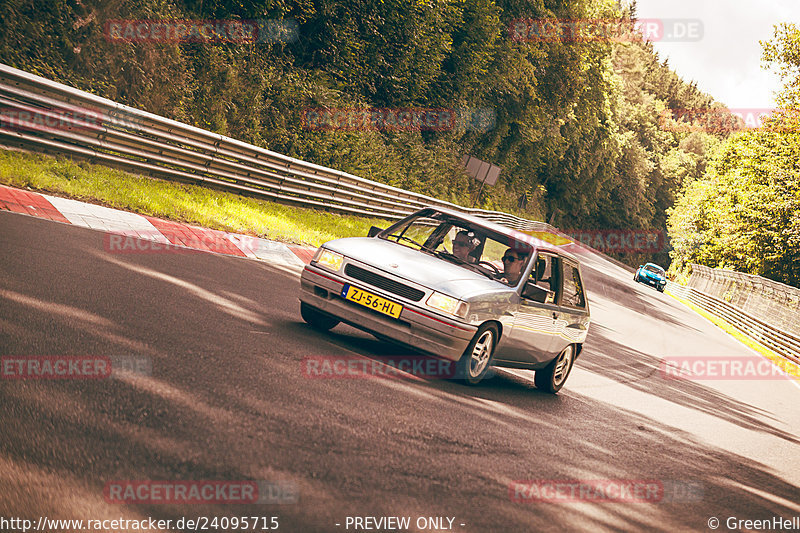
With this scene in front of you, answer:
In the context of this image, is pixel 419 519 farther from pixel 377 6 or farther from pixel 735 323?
pixel 735 323

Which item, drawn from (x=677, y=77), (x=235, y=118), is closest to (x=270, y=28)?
(x=235, y=118)

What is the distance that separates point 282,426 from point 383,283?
8.62ft

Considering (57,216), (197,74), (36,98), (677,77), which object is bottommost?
(57,216)

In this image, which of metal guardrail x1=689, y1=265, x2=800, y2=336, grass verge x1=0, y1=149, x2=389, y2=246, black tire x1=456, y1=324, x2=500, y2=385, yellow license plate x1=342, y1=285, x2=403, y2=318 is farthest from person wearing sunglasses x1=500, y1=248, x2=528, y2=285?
metal guardrail x1=689, y1=265, x2=800, y2=336

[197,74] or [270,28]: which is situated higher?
[270,28]

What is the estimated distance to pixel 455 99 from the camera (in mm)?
40594

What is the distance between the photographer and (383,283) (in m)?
7.02

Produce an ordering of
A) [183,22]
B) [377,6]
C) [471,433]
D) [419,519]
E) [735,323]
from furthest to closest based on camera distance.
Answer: [735,323] → [377,6] → [183,22] → [471,433] → [419,519]

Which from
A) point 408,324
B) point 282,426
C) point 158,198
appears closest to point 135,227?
point 158,198

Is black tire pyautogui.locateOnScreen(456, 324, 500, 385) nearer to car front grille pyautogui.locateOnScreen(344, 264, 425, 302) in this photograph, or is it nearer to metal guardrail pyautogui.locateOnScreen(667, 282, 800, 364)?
car front grille pyautogui.locateOnScreen(344, 264, 425, 302)

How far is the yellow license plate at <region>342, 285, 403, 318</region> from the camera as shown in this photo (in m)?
6.90

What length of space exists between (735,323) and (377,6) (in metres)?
22.3

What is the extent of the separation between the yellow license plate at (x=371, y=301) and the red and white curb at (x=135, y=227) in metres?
3.51

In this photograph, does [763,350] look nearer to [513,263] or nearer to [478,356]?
[513,263]
